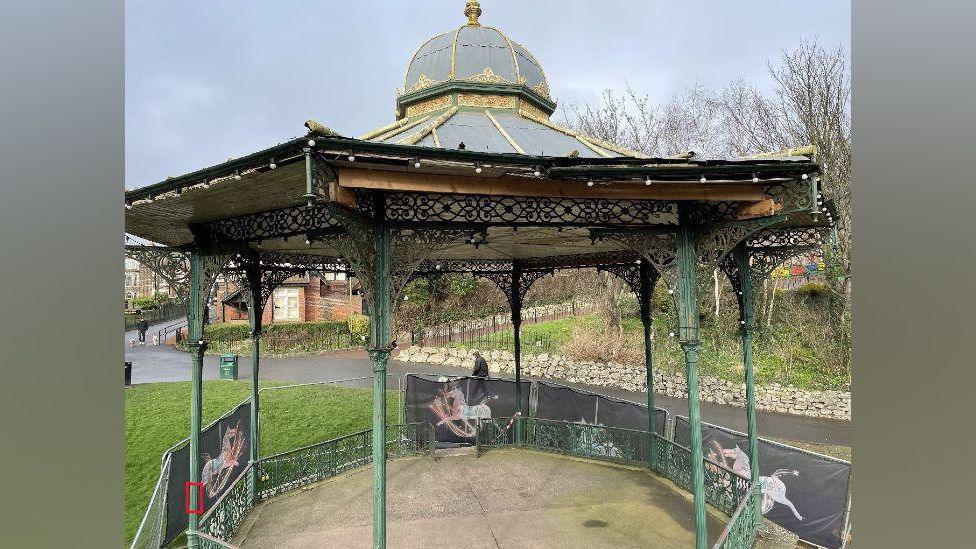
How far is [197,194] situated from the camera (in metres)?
5.10

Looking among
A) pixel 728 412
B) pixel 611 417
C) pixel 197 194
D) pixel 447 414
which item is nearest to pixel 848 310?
pixel 728 412

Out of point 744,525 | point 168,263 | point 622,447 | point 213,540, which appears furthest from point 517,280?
point 213,540

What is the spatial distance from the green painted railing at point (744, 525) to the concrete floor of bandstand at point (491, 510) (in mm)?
479

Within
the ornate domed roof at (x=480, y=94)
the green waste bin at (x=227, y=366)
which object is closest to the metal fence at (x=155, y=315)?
the green waste bin at (x=227, y=366)

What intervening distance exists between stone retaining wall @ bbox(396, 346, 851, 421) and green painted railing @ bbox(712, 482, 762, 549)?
1064 centimetres

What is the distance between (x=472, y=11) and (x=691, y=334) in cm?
692

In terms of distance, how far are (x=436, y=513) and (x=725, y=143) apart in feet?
91.9

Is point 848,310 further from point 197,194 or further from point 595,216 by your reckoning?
point 197,194

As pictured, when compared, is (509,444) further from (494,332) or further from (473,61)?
(494,332)

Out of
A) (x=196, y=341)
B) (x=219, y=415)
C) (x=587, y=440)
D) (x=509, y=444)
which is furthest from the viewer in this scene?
(x=219, y=415)

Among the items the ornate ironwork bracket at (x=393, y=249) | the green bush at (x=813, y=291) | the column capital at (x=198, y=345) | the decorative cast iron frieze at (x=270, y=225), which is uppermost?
the decorative cast iron frieze at (x=270, y=225)

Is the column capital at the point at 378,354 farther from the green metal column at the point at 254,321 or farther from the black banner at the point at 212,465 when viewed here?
the green metal column at the point at 254,321

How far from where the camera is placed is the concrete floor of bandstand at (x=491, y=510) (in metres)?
6.81

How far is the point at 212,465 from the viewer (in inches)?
297
